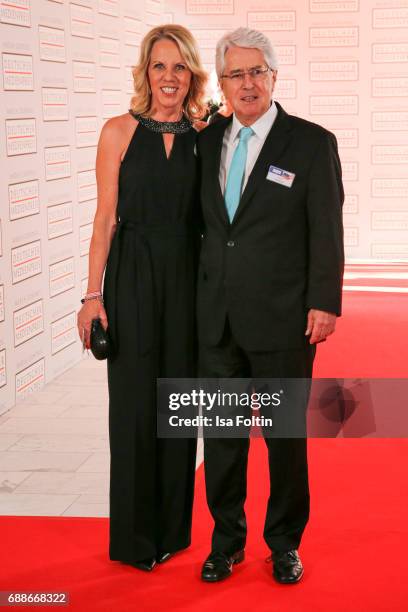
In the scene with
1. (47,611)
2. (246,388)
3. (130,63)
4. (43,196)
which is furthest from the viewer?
(130,63)

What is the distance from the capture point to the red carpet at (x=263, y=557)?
2871 mm

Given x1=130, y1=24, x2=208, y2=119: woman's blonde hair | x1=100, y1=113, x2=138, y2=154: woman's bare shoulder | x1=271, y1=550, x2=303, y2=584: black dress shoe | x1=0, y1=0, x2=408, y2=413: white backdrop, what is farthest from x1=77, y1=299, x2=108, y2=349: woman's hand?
x1=0, y1=0, x2=408, y2=413: white backdrop

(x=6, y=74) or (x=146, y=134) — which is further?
(x=6, y=74)

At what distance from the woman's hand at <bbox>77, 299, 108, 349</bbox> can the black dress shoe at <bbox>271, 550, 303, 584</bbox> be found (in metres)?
0.84

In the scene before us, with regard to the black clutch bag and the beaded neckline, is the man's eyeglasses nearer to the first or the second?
the beaded neckline

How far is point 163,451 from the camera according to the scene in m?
3.13

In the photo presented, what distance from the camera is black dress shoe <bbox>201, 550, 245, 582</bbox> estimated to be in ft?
9.79

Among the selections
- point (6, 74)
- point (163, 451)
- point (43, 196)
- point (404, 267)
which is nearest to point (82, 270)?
point (43, 196)

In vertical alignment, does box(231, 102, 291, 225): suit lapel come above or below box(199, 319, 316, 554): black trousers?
above

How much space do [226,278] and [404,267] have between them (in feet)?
24.3

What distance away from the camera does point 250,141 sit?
2893 mm

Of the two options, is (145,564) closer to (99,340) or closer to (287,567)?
(287,567)

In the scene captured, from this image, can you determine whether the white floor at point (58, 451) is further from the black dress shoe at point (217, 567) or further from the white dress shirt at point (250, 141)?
the white dress shirt at point (250, 141)

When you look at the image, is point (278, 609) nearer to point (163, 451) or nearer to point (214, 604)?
point (214, 604)
